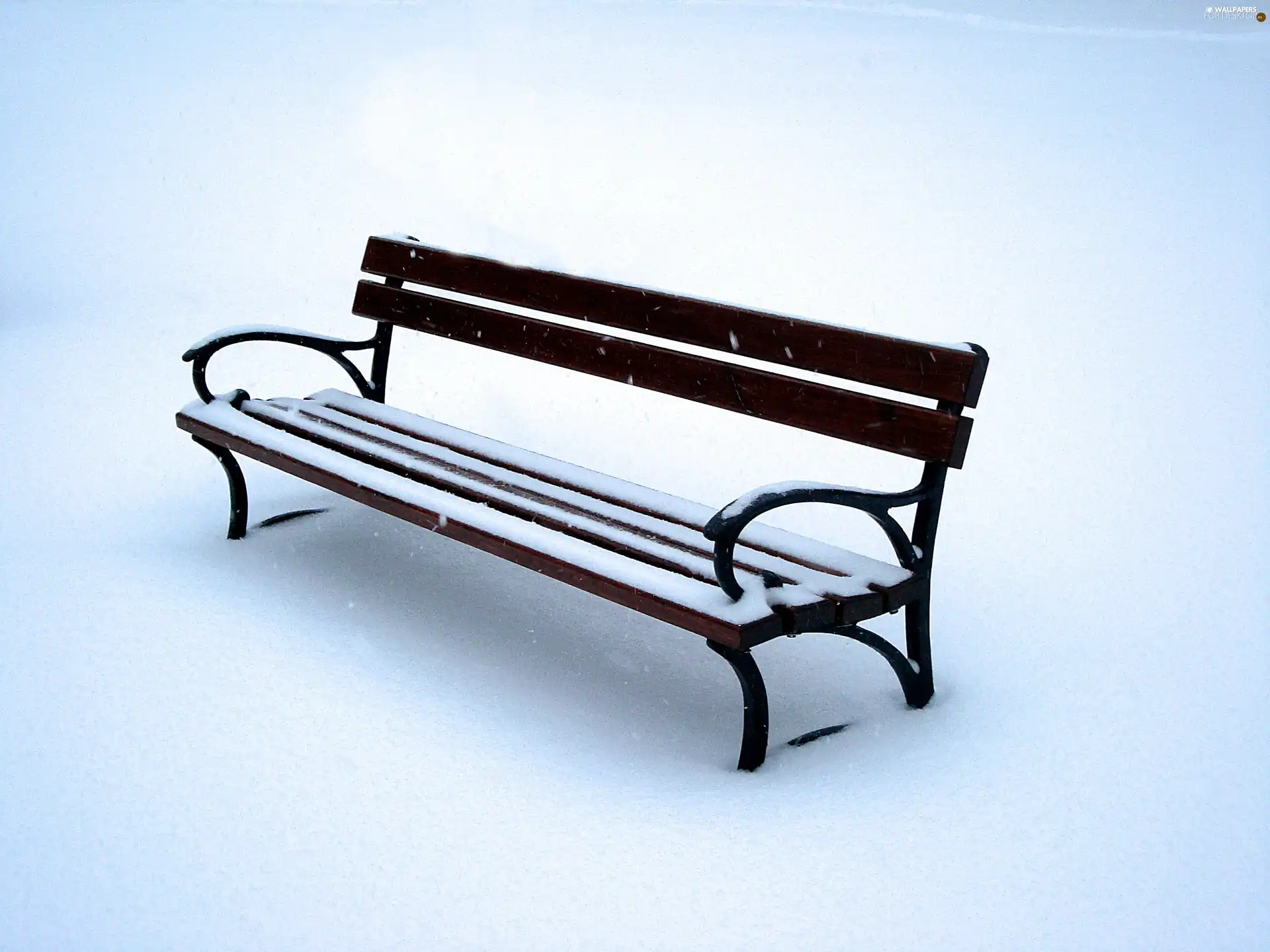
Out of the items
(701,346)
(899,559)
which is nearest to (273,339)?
(701,346)

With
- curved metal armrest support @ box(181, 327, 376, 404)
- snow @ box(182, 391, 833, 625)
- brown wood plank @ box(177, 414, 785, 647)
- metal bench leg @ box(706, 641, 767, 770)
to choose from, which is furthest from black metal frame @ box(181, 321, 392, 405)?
metal bench leg @ box(706, 641, 767, 770)

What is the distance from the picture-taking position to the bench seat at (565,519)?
3.10 metres

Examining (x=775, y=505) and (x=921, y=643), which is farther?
(x=921, y=643)

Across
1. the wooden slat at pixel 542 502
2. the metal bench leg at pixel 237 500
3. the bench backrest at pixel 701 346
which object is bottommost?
the metal bench leg at pixel 237 500

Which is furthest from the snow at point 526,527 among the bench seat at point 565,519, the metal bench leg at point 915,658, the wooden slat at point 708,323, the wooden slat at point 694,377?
the wooden slat at point 708,323

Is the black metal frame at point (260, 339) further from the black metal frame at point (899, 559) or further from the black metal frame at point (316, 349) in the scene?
the black metal frame at point (899, 559)

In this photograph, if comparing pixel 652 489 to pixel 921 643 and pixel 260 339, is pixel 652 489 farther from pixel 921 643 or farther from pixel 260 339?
pixel 260 339

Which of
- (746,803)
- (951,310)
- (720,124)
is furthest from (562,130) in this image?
(746,803)

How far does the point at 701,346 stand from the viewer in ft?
12.6

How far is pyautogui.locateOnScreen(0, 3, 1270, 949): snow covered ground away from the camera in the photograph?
2.74 metres

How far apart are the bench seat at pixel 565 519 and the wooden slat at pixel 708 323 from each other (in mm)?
506

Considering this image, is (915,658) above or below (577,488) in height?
below

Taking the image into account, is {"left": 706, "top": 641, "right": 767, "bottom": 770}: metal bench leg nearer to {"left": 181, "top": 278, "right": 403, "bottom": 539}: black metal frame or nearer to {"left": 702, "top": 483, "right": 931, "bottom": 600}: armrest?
{"left": 702, "top": 483, "right": 931, "bottom": 600}: armrest

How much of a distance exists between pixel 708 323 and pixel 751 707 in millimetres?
1259
